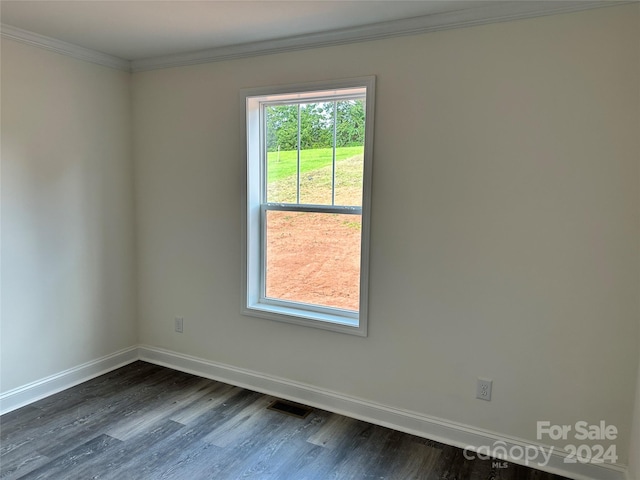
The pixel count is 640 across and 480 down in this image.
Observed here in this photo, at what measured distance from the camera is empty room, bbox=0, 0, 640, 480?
6.66 ft

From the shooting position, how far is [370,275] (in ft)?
8.30

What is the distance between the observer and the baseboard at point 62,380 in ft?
8.67

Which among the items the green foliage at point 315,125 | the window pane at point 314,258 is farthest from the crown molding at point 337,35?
the window pane at point 314,258

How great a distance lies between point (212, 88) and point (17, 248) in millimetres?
1628

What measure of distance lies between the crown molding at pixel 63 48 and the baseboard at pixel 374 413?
87.9 inches

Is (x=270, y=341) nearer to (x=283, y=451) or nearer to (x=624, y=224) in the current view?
(x=283, y=451)

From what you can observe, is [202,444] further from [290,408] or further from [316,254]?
[316,254]

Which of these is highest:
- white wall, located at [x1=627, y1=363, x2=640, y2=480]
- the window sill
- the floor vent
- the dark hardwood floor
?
the window sill

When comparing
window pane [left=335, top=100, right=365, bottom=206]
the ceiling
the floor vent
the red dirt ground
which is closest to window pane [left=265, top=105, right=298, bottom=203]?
the red dirt ground

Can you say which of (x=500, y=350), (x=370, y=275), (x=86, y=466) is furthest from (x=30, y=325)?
(x=500, y=350)

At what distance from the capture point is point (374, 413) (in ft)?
8.48

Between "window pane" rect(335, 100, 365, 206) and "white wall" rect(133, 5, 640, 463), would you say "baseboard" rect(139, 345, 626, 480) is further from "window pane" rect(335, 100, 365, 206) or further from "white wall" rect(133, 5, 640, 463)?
"window pane" rect(335, 100, 365, 206)

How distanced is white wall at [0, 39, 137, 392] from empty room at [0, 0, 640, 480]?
0.02m

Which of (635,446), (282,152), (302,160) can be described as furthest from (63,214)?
(635,446)
